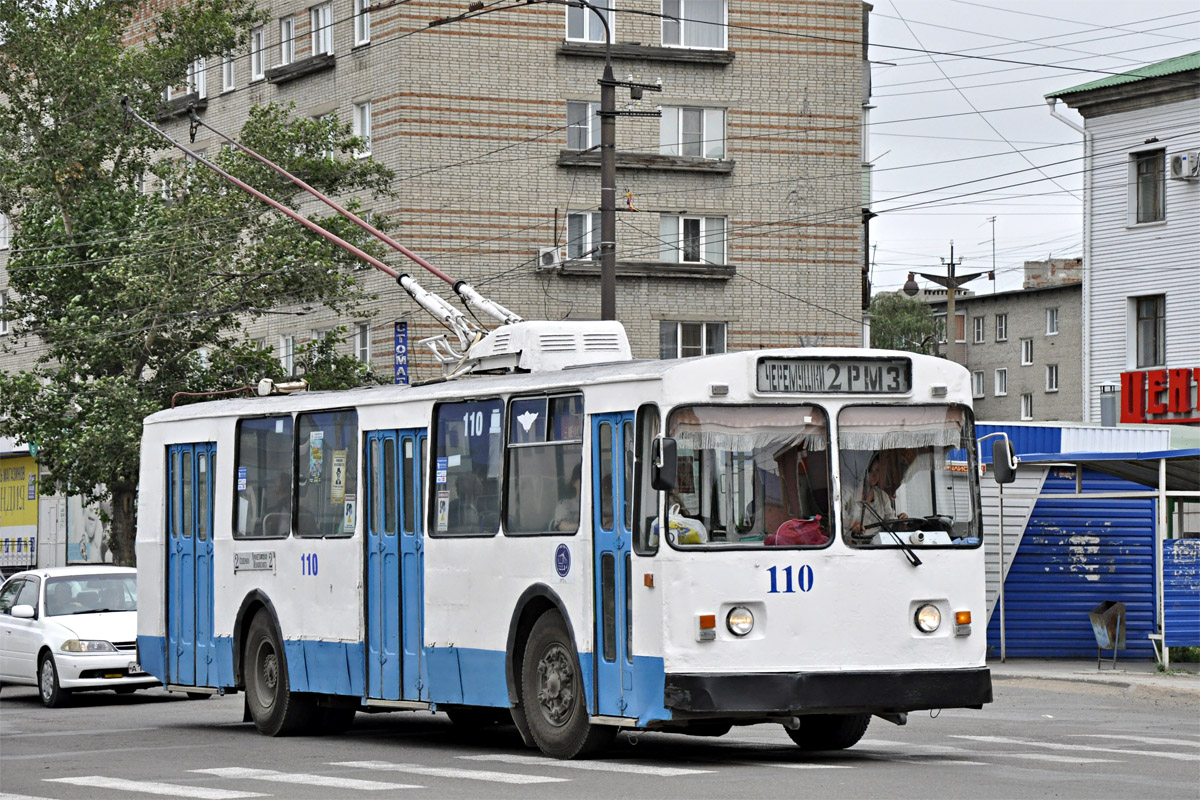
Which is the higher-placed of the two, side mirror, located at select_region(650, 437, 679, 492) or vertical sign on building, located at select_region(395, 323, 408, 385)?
vertical sign on building, located at select_region(395, 323, 408, 385)

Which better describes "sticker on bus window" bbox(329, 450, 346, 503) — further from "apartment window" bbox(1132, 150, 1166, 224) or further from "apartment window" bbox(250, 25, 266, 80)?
"apartment window" bbox(1132, 150, 1166, 224)

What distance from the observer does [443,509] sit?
15461mm

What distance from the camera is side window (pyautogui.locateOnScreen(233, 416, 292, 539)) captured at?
690 inches

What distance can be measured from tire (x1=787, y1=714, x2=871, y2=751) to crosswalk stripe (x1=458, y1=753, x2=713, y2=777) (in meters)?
1.43

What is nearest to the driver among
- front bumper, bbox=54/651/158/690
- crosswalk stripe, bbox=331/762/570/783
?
crosswalk stripe, bbox=331/762/570/783

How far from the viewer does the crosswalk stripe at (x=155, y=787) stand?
12.0 m

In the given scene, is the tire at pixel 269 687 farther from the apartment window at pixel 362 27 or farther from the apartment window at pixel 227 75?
the apartment window at pixel 227 75

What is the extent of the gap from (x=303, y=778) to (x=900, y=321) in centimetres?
8290

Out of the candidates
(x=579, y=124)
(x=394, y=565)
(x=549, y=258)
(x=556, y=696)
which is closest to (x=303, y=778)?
(x=556, y=696)

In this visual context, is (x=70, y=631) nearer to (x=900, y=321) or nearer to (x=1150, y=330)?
(x=1150, y=330)

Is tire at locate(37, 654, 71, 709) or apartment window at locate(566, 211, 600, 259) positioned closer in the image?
tire at locate(37, 654, 71, 709)

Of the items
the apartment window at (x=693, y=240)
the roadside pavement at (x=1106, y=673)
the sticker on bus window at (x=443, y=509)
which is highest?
the apartment window at (x=693, y=240)

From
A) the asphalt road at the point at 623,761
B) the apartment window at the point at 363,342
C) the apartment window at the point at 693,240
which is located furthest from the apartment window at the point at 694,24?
the asphalt road at the point at 623,761

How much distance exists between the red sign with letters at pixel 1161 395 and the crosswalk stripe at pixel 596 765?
95.6ft
